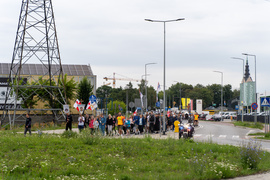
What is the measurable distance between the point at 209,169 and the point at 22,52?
2507cm

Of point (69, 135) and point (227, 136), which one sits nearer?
point (69, 135)

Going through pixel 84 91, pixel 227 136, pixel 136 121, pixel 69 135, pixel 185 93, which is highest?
pixel 185 93

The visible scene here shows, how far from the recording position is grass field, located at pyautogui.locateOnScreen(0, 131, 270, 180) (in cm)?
1071

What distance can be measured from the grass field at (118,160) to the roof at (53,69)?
2167 inches

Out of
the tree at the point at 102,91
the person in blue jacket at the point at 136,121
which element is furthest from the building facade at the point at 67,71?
the tree at the point at 102,91

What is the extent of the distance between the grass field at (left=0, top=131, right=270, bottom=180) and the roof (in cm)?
5504

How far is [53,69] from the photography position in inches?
2719

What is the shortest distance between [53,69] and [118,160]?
5899 centimetres

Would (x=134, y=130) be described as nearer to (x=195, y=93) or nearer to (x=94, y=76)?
(x=94, y=76)

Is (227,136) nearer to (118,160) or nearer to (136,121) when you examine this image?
(136,121)

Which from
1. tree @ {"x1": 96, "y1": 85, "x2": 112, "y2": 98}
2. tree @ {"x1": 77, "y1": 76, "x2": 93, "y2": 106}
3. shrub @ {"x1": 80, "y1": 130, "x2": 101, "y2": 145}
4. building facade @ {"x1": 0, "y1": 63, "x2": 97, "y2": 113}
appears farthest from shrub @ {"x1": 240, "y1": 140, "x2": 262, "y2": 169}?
tree @ {"x1": 96, "y1": 85, "x2": 112, "y2": 98}

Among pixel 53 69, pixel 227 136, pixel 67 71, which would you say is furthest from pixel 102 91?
pixel 227 136

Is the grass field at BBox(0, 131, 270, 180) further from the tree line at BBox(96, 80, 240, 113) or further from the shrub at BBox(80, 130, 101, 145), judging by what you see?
the tree line at BBox(96, 80, 240, 113)

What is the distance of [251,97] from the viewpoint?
7119cm
